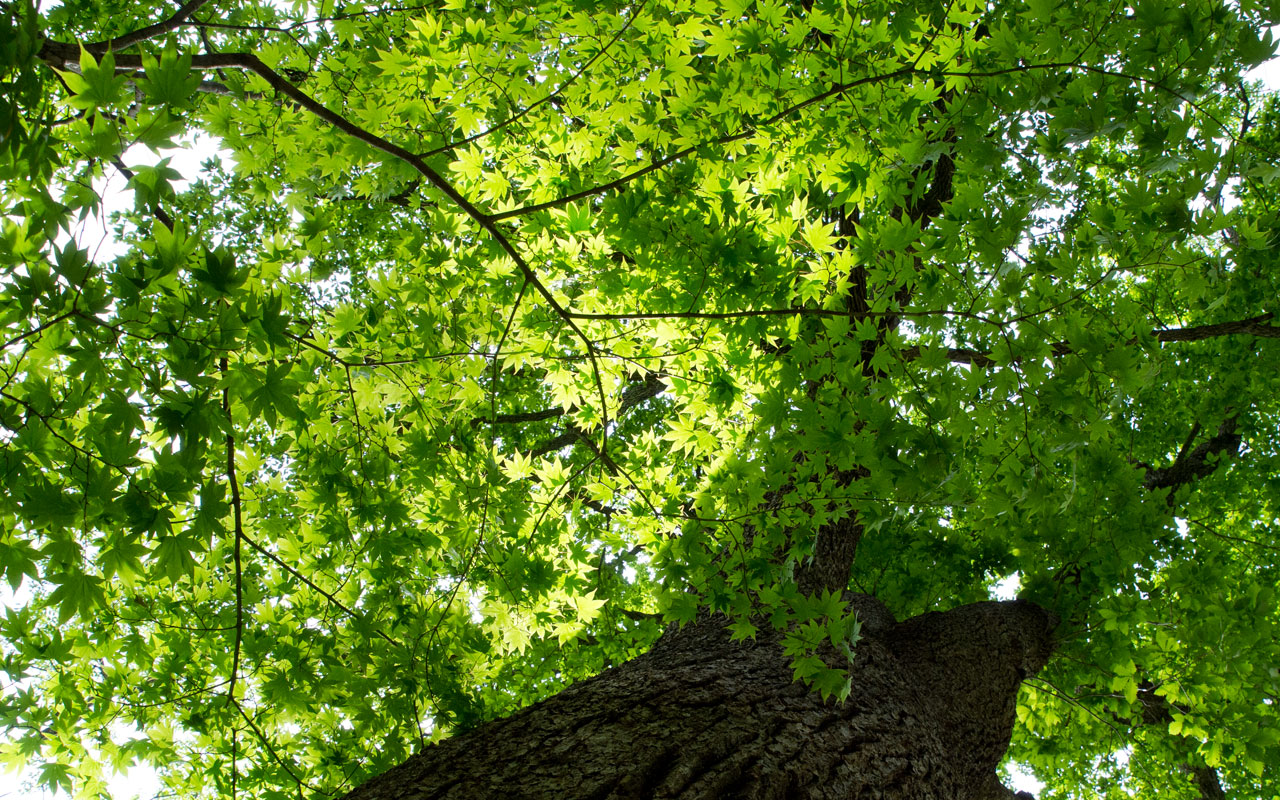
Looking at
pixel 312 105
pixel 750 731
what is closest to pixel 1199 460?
pixel 750 731

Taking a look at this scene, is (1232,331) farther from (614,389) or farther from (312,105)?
(312,105)

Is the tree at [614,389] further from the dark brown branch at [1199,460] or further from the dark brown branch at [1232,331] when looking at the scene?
the dark brown branch at [1199,460]

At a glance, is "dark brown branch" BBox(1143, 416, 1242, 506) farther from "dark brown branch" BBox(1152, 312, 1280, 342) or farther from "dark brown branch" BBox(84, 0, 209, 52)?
"dark brown branch" BBox(84, 0, 209, 52)

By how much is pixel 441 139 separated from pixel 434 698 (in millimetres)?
2303

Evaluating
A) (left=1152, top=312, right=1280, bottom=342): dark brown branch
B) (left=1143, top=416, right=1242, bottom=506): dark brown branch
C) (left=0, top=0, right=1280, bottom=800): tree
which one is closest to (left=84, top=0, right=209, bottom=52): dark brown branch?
(left=0, top=0, right=1280, bottom=800): tree

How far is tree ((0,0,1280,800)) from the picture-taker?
5.64ft

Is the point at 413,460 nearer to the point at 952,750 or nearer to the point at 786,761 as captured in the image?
the point at 786,761

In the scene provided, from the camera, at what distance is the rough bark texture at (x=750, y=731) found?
1.98m

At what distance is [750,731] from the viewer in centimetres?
233

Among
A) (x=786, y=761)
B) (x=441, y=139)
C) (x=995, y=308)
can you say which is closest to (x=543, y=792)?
(x=786, y=761)

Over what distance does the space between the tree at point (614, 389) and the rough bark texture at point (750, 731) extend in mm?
20

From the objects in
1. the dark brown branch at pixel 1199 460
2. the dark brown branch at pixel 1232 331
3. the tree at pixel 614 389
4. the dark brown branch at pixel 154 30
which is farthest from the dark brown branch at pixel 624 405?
the dark brown branch at pixel 1199 460

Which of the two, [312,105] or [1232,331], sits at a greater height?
[312,105]

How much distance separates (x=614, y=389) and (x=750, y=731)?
1712mm
